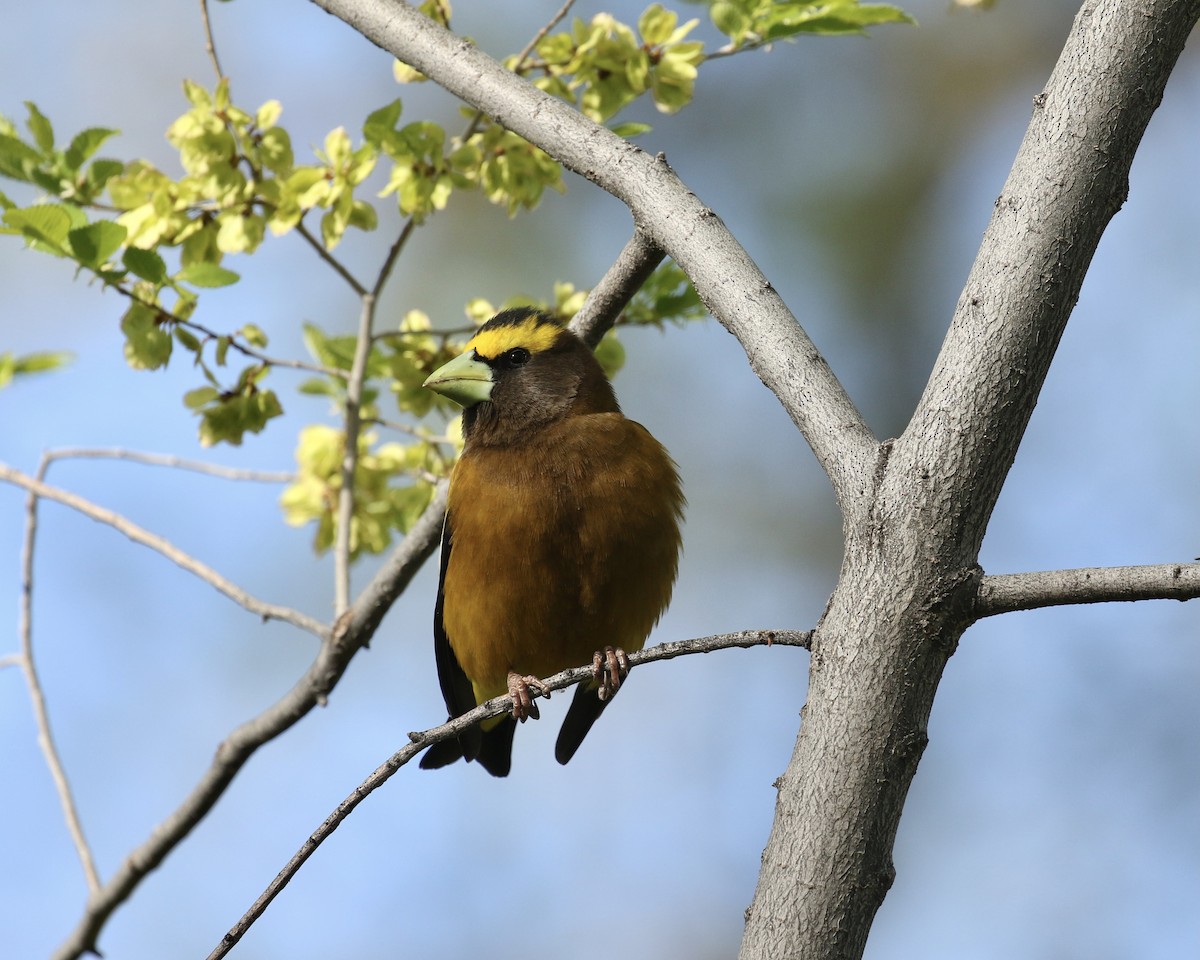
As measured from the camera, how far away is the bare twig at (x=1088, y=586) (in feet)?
6.65

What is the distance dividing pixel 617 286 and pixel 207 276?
3.99 feet

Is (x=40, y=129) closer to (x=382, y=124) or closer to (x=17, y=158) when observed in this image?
(x=17, y=158)

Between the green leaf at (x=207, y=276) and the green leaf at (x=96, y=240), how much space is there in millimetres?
217

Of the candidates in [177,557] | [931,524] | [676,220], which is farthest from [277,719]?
[931,524]

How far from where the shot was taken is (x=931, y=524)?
7.38ft

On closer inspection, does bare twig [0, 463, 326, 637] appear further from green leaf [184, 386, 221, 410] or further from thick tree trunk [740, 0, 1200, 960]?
thick tree trunk [740, 0, 1200, 960]

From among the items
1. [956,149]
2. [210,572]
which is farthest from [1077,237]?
[956,149]

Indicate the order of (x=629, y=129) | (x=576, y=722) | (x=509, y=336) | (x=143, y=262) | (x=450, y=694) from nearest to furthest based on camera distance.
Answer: (x=143, y=262)
(x=629, y=129)
(x=509, y=336)
(x=576, y=722)
(x=450, y=694)

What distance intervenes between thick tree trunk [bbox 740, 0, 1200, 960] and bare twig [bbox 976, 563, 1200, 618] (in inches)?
1.7

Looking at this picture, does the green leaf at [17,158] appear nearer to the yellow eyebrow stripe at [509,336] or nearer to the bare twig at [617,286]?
the yellow eyebrow stripe at [509,336]

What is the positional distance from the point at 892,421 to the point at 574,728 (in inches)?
228

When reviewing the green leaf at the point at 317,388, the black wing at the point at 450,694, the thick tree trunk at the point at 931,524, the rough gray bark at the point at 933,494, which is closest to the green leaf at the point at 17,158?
the green leaf at the point at 317,388

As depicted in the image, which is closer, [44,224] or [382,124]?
[44,224]

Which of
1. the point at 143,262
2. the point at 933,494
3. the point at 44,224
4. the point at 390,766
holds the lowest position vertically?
the point at 390,766
